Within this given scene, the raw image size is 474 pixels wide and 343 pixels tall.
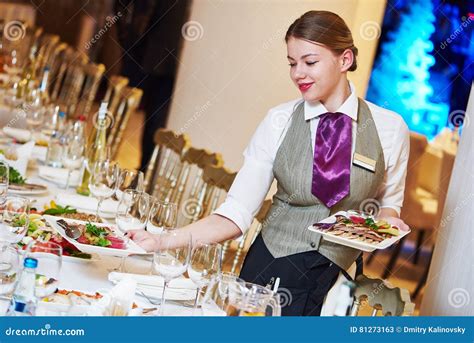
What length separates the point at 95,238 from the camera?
7.19 feet

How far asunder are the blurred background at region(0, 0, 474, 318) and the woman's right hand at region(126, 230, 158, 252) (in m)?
2.05

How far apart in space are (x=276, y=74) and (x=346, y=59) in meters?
3.34

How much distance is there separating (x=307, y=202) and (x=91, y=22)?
10.2 metres

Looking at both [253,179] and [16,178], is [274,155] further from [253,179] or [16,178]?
[16,178]

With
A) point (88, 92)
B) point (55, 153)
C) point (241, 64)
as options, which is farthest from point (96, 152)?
point (88, 92)

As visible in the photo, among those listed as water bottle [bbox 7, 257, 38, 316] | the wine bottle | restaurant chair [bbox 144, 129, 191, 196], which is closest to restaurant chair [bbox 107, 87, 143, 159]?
restaurant chair [bbox 144, 129, 191, 196]

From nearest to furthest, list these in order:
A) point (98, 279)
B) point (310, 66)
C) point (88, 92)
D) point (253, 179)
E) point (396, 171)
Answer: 1. point (98, 279)
2. point (310, 66)
3. point (253, 179)
4. point (396, 171)
5. point (88, 92)

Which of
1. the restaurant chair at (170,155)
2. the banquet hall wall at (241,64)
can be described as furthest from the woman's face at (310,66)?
the banquet hall wall at (241,64)

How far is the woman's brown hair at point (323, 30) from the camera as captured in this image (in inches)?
99.8

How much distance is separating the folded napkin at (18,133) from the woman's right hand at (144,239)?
161cm

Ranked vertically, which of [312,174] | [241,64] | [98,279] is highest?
[241,64]

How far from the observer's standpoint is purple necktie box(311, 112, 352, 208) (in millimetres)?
2627

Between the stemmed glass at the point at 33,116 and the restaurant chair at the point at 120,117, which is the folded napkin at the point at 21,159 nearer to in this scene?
the stemmed glass at the point at 33,116

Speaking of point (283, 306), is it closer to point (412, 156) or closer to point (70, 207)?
point (70, 207)
